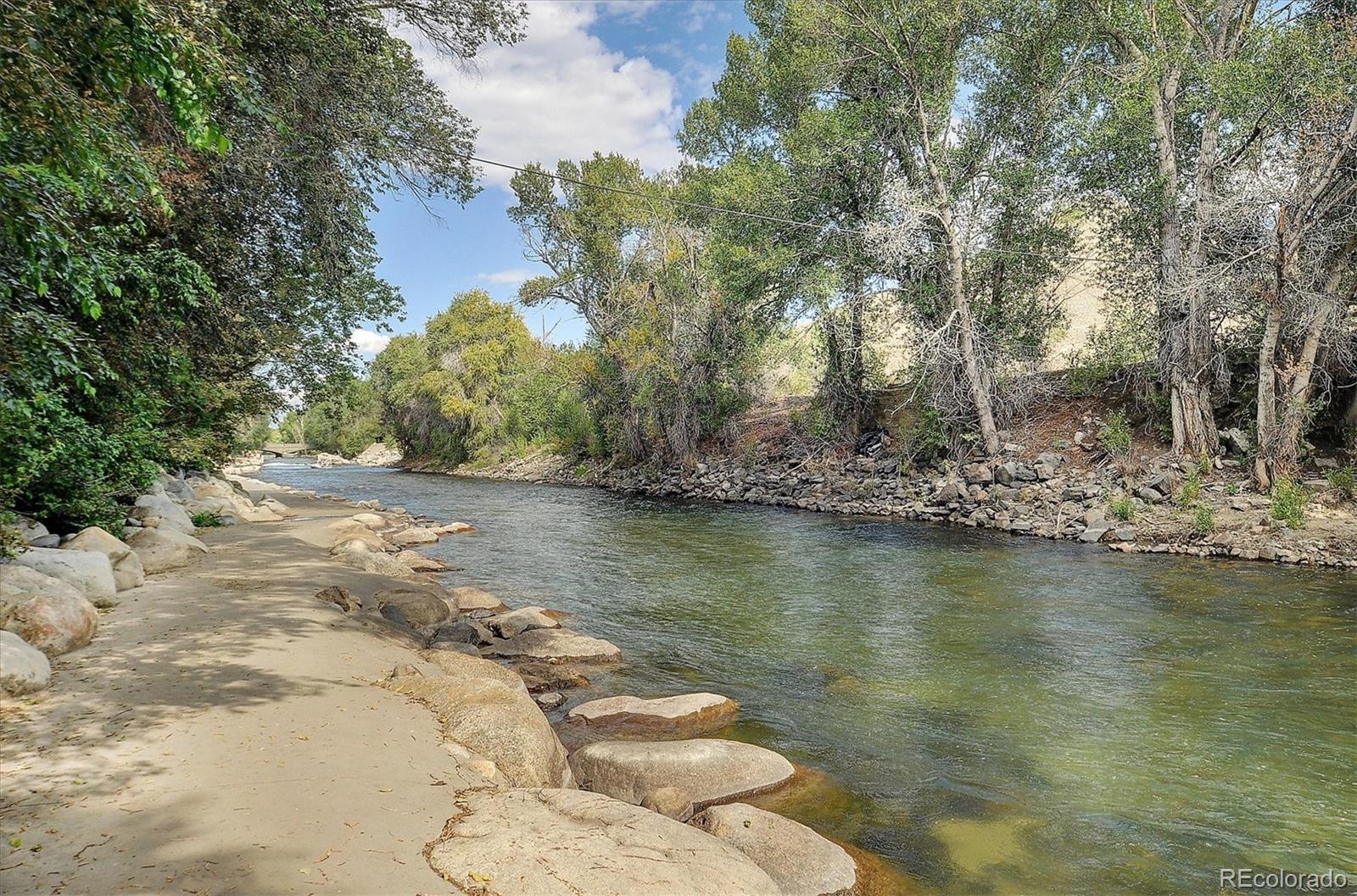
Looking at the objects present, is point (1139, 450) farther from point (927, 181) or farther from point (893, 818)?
point (893, 818)

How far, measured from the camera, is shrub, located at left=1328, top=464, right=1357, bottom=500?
482 inches

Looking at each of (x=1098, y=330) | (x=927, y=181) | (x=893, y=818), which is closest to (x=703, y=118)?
(x=927, y=181)

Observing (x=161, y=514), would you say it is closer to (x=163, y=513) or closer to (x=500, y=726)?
(x=163, y=513)

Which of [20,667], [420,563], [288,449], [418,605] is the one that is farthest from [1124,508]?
[288,449]

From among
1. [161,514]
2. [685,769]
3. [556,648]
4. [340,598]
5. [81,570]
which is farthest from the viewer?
[161,514]

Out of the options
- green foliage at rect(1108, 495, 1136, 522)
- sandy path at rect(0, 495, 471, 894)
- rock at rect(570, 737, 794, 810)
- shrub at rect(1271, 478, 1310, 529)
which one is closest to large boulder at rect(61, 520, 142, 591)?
sandy path at rect(0, 495, 471, 894)

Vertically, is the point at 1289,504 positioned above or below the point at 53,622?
above

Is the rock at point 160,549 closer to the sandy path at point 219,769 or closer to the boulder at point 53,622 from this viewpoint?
the sandy path at point 219,769

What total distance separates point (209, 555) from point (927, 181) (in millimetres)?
18764

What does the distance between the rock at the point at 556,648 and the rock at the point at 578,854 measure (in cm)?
406

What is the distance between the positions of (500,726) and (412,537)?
42.1 feet

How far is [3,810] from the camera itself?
339 cm

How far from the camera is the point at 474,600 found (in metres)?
10.6

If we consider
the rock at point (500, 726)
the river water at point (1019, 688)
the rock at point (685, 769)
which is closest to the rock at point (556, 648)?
the river water at point (1019, 688)
